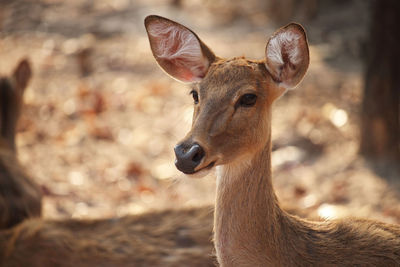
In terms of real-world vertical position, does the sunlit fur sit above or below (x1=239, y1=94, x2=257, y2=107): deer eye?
above

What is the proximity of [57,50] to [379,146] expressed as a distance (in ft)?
19.6

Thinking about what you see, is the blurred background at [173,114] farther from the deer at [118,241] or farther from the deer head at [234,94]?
the deer head at [234,94]

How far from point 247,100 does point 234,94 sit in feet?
0.25

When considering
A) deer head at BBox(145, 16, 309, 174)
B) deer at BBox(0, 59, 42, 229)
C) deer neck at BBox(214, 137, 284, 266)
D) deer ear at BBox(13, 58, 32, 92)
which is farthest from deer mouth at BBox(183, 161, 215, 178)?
deer ear at BBox(13, 58, 32, 92)

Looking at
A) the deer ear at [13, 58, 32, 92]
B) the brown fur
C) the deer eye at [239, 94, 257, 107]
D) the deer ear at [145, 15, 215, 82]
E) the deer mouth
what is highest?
the deer ear at [13, 58, 32, 92]

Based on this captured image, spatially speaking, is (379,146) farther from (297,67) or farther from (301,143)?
(297,67)

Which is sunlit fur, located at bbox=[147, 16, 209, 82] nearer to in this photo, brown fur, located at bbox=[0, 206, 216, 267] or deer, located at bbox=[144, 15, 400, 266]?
deer, located at bbox=[144, 15, 400, 266]

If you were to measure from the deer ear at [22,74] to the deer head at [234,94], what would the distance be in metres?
2.89

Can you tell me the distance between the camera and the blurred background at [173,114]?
5781 millimetres

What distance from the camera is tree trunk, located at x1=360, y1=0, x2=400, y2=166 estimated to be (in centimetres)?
566

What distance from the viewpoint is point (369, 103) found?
5984mm

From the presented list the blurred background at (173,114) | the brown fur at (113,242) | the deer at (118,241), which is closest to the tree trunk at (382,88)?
the blurred background at (173,114)

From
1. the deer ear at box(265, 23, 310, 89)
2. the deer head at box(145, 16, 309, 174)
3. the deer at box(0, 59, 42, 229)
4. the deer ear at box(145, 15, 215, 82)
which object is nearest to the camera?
the deer head at box(145, 16, 309, 174)

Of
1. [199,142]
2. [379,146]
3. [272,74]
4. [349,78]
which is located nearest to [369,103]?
[379,146]
